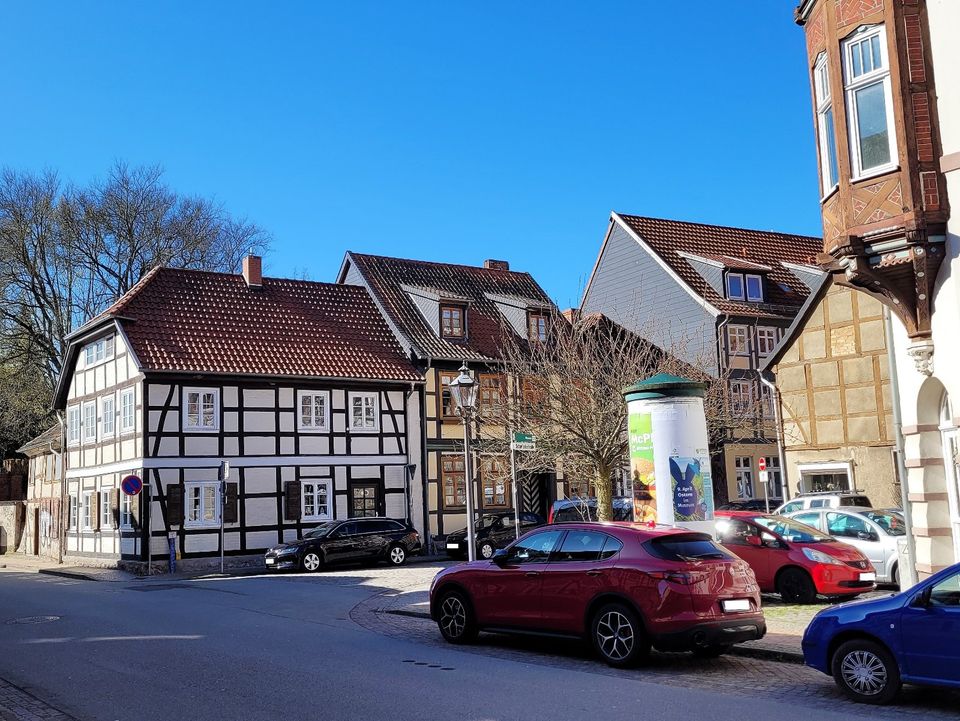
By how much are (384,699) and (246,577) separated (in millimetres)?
18037

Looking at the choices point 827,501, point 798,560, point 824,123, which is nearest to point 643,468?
point 798,560

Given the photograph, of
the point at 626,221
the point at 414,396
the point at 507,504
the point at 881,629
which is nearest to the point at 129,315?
the point at 414,396

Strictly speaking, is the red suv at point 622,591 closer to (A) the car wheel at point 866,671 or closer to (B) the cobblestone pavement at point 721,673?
(B) the cobblestone pavement at point 721,673

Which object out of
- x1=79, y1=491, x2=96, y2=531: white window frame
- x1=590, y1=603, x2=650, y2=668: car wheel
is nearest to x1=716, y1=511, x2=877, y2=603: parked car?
x1=590, y1=603, x2=650, y2=668: car wheel

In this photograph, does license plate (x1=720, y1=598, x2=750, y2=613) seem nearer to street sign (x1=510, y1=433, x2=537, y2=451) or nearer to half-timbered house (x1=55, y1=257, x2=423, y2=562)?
street sign (x1=510, y1=433, x2=537, y2=451)

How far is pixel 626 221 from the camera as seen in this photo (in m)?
43.3

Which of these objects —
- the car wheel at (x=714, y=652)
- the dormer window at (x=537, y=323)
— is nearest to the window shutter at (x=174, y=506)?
the dormer window at (x=537, y=323)

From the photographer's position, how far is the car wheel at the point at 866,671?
8680mm

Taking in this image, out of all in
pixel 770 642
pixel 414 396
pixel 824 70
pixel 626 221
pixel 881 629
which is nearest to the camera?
pixel 881 629

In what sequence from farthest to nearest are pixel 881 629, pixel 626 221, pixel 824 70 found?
pixel 626 221, pixel 824 70, pixel 881 629

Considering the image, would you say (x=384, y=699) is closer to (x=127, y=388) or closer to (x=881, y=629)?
(x=881, y=629)

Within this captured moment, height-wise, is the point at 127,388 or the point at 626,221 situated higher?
the point at 626,221

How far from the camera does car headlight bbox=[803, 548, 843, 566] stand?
614 inches

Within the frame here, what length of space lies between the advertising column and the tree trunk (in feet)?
12.8
